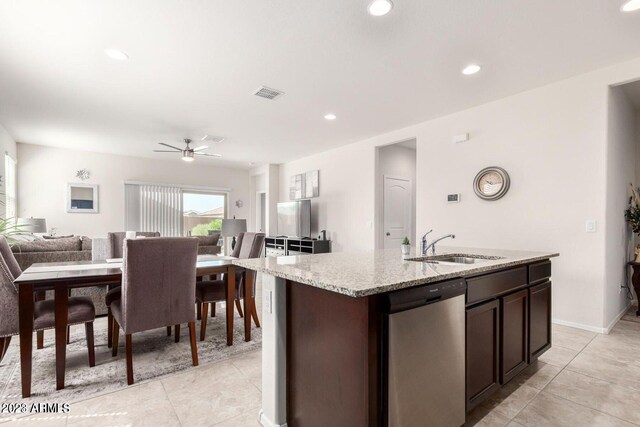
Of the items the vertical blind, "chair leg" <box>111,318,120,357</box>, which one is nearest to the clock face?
"chair leg" <box>111,318,120,357</box>

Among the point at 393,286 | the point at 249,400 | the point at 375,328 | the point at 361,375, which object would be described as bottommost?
the point at 249,400

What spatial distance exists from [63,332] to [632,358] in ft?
13.8

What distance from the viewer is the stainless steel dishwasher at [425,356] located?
1258 mm

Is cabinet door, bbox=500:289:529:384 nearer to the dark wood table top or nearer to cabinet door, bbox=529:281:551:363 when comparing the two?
cabinet door, bbox=529:281:551:363

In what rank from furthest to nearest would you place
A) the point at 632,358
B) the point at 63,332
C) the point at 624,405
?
the point at 632,358 < the point at 63,332 < the point at 624,405

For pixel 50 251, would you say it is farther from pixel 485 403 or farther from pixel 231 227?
pixel 485 403

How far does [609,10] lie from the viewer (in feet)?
7.25

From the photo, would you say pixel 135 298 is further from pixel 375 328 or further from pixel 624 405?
pixel 624 405

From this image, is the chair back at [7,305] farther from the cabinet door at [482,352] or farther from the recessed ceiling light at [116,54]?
the cabinet door at [482,352]

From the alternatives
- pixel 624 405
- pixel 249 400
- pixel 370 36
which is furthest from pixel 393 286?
pixel 370 36

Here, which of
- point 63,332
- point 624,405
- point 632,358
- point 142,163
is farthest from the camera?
point 142,163

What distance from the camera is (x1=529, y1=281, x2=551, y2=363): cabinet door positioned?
7.20 feet

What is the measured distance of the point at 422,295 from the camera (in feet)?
4.44

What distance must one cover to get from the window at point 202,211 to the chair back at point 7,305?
19.4ft
